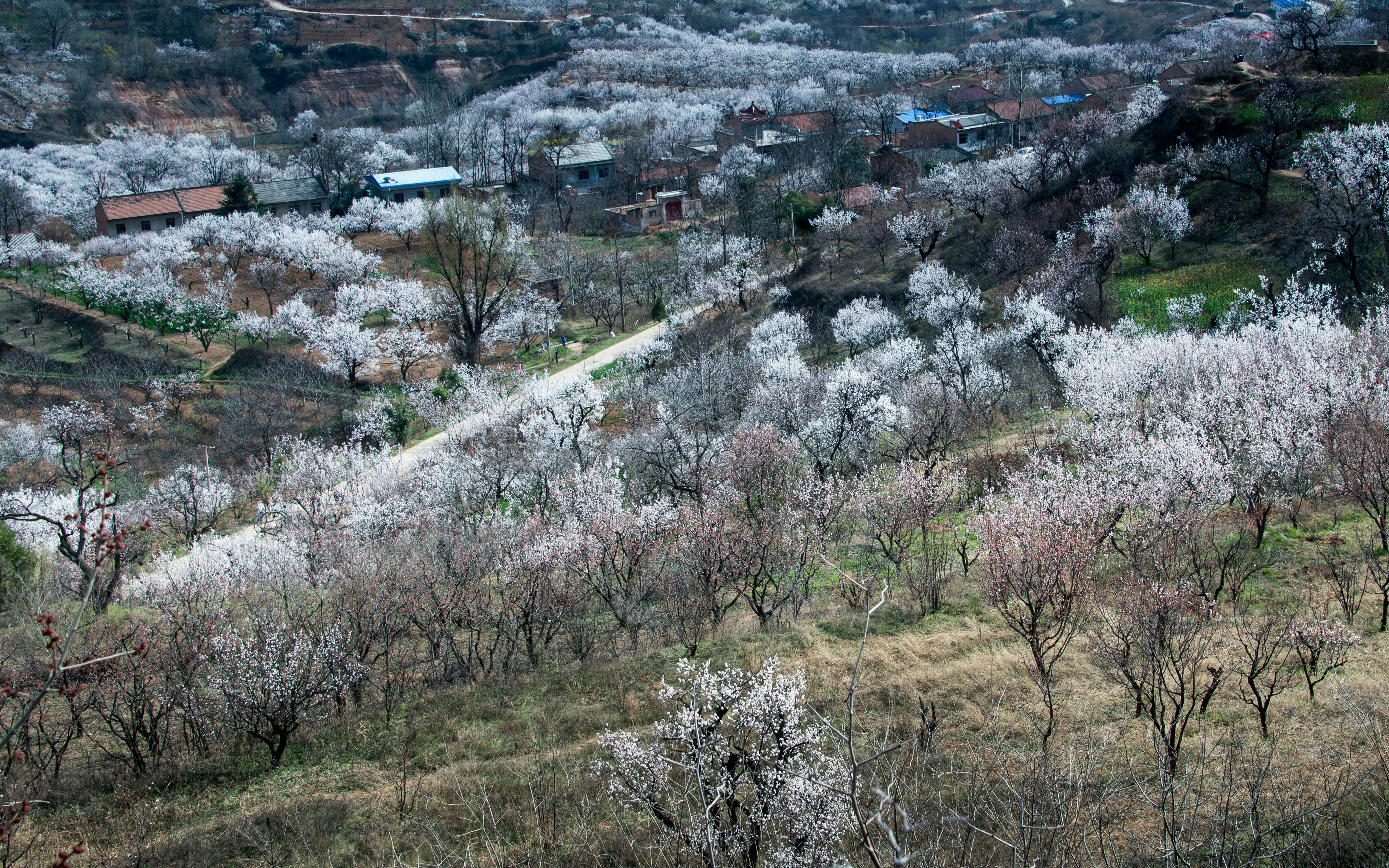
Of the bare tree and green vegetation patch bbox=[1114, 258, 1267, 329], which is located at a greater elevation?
green vegetation patch bbox=[1114, 258, 1267, 329]

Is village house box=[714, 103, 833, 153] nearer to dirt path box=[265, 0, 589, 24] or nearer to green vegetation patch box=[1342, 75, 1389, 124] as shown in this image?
green vegetation patch box=[1342, 75, 1389, 124]

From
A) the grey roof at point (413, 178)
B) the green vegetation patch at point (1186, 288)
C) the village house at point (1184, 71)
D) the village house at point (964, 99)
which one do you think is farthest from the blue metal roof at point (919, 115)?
the green vegetation patch at point (1186, 288)

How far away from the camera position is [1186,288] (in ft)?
96.3

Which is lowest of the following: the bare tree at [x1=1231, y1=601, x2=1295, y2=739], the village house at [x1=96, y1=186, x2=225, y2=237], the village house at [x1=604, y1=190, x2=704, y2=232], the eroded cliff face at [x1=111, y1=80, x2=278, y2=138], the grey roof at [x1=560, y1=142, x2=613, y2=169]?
the bare tree at [x1=1231, y1=601, x2=1295, y2=739]

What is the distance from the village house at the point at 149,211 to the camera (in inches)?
2269

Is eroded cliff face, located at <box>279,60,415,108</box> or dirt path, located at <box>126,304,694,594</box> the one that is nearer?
dirt path, located at <box>126,304,694,594</box>

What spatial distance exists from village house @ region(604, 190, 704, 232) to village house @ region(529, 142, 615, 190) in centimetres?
995

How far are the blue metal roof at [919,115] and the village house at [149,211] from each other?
5493 cm

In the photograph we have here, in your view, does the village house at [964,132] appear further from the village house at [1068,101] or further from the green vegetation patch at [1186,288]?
the green vegetation patch at [1186,288]

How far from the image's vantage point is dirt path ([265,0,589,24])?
12125 cm

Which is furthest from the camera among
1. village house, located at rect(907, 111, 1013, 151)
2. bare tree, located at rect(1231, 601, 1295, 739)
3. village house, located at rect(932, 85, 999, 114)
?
village house, located at rect(932, 85, 999, 114)

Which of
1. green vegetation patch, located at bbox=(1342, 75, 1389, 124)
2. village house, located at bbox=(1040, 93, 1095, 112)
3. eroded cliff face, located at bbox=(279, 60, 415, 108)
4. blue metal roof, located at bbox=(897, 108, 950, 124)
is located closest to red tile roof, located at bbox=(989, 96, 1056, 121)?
village house, located at bbox=(1040, 93, 1095, 112)

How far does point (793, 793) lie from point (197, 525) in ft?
69.9

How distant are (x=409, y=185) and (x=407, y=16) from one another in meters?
75.7
